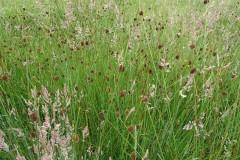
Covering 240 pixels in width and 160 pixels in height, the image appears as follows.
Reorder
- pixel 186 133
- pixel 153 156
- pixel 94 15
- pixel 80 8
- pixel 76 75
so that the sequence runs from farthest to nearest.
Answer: pixel 94 15, pixel 80 8, pixel 76 75, pixel 186 133, pixel 153 156

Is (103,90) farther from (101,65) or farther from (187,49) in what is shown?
(187,49)

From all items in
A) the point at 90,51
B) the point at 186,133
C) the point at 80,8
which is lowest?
the point at 186,133

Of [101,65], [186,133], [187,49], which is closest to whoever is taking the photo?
[186,133]

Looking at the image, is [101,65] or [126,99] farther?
[101,65]

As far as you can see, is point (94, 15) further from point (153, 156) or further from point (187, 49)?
point (153, 156)

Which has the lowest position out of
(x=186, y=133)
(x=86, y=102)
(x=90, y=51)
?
(x=186, y=133)

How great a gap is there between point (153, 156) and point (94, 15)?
→ 8.06ft

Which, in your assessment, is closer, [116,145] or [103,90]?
[116,145]

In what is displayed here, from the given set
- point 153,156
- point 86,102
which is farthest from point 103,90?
point 153,156

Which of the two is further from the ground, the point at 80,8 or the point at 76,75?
the point at 80,8

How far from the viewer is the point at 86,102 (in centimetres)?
189

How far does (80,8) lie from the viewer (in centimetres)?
336

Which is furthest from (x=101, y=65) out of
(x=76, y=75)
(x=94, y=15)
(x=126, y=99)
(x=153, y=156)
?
(x=94, y=15)

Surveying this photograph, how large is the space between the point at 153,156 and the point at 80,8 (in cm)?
229
